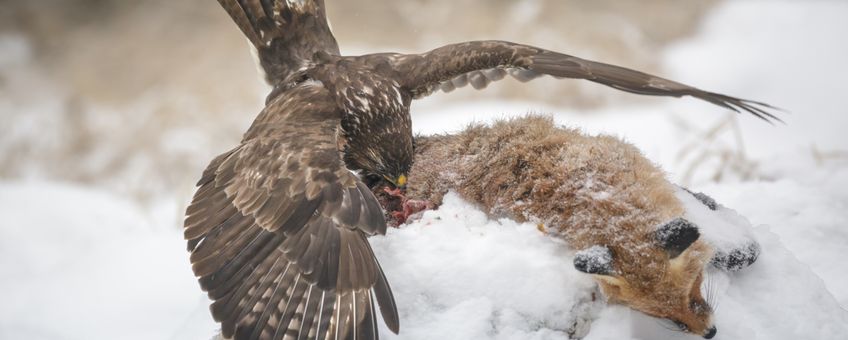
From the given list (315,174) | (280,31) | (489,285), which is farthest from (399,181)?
(280,31)

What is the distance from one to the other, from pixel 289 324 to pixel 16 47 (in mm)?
5401

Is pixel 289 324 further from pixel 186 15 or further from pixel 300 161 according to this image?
pixel 186 15

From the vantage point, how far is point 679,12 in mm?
6727

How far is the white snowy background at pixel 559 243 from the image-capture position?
1949mm

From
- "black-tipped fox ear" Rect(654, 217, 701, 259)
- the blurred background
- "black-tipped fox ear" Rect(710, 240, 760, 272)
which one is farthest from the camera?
the blurred background

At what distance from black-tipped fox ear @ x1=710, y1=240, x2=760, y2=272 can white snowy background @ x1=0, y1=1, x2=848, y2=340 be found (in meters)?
0.04

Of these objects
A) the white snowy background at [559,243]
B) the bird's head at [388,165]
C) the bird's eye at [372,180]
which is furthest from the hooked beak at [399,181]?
the white snowy background at [559,243]

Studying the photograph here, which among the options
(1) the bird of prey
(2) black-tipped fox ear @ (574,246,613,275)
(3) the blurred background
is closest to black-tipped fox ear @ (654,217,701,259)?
(2) black-tipped fox ear @ (574,246,613,275)

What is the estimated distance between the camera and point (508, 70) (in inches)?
127

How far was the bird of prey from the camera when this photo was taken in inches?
75.9

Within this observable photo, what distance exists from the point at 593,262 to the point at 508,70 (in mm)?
1599

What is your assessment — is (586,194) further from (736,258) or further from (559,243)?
(736,258)

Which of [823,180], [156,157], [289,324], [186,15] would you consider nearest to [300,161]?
[289,324]

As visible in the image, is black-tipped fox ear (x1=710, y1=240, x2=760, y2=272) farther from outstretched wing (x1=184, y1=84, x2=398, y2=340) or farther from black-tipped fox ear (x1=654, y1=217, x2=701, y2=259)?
outstretched wing (x1=184, y1=84, x2=398, y2=340)
